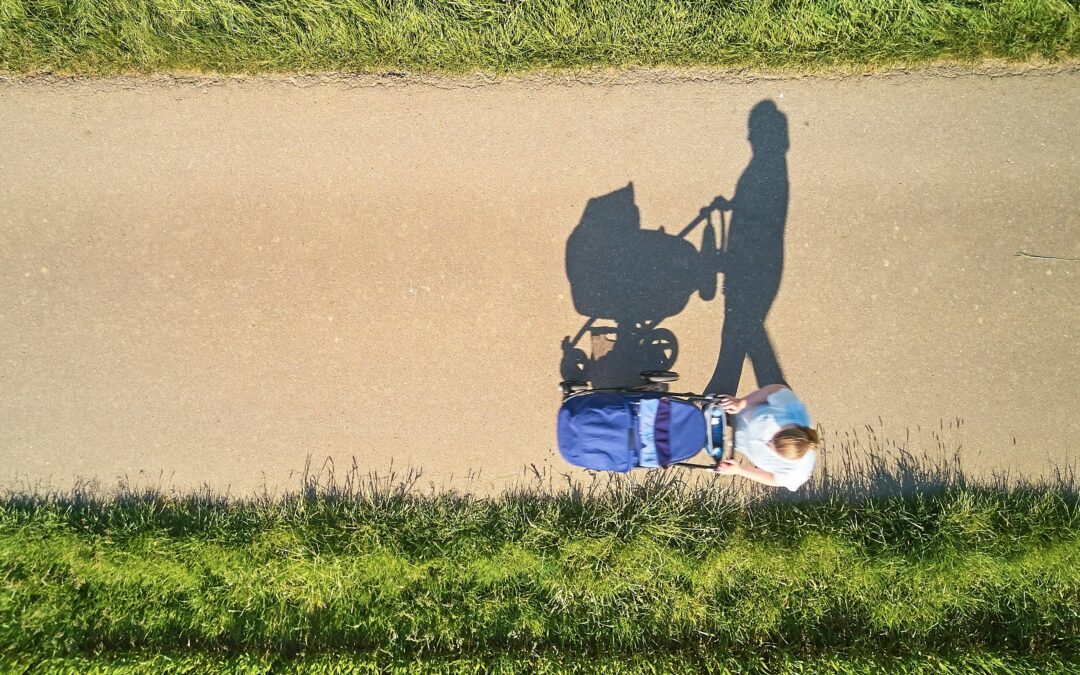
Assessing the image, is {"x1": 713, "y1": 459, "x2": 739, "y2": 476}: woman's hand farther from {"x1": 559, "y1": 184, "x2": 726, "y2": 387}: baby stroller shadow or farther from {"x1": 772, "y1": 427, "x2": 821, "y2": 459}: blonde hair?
{"x1": 559, "y1": 184, "x2": 726, "y2": 387}: baby stroller shadow

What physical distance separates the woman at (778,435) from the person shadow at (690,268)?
2.19 ft

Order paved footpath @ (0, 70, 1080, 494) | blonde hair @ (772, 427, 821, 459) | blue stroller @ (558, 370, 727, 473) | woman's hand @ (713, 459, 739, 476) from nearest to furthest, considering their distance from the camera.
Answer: blonde hair @ (772, 427, 821, 459)
blue stroller @ (558, 370, 727, 473)
woman's hand @ (713, 459, 739, 476)
paved footpath @ (0, 70, 1080, 494)

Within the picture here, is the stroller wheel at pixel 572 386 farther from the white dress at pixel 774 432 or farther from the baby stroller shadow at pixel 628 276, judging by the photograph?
the white dress at pixel 774 432

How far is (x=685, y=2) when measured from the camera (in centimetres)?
365

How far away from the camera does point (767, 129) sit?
3797 mm

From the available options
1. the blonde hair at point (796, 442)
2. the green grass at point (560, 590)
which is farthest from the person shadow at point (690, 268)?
the green grass at point (560, 590)

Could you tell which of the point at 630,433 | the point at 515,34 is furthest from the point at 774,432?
the point at 515,34

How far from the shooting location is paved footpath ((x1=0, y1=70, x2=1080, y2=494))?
3791 mm

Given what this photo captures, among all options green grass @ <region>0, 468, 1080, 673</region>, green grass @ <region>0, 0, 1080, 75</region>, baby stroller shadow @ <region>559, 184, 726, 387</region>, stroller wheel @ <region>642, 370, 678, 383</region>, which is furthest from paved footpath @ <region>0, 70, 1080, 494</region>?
green grass @ <region>0, 468, 1080, 673</region>

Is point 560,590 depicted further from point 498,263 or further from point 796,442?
point 498,263

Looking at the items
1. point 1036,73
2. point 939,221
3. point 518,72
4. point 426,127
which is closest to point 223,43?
point 426,127

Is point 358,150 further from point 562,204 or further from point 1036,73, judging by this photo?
point 1036,73

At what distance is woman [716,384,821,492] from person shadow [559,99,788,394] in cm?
67

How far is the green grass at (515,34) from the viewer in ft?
12.0
